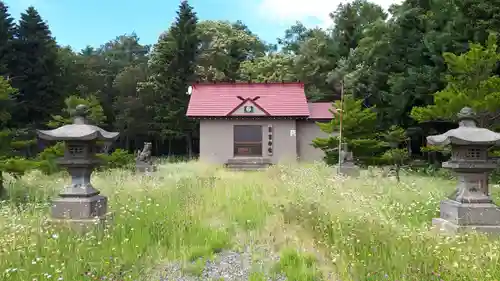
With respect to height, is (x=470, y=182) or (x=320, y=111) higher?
(x=320, y=111)

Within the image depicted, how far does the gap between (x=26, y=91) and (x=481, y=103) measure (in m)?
23.9

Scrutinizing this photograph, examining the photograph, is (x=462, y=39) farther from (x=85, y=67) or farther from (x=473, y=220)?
(x=85, y=67)

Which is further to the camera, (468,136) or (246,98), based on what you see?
(246,98)

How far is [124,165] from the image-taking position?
14281 millimetres

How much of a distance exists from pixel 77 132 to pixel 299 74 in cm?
2429

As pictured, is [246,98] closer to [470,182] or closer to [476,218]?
[470,182]

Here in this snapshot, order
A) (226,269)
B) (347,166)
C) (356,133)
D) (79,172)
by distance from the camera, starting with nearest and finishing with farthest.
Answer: (226,269), (79,172), (347,166), (356,133)

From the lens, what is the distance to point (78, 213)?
5.82m

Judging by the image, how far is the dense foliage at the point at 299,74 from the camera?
431 inches

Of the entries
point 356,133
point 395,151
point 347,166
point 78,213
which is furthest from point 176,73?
point 78,213

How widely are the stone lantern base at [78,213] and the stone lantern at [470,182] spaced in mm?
5071

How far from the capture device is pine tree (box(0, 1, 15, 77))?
22609 millimetres

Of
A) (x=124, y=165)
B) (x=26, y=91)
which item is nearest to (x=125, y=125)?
(x=26, y=91)

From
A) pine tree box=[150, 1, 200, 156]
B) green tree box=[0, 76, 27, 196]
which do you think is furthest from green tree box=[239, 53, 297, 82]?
green tree box=[0, 76, 27, 196]
